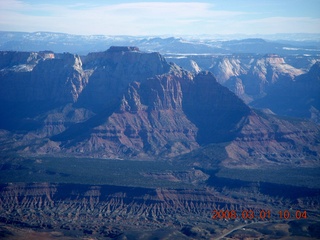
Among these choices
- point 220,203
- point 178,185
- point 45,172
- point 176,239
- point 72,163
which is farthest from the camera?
point 72,163

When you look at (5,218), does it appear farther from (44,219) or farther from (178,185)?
(178,185)

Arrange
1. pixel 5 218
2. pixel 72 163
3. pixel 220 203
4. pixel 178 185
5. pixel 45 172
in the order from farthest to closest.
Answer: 1. pixel 72 163
2. pixel 45 172
3. pixel 178 185
4. pixel 220 203
5. pixel 5 218

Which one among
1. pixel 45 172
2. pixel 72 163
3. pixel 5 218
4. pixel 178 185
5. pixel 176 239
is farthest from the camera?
pixel 72 163

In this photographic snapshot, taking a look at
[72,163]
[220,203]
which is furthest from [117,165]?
[220,203]

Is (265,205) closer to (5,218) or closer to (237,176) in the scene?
(237,176)

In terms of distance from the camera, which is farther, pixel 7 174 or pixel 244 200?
pixel 7 174

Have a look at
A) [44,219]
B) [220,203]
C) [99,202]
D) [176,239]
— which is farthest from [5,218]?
[220,203]
